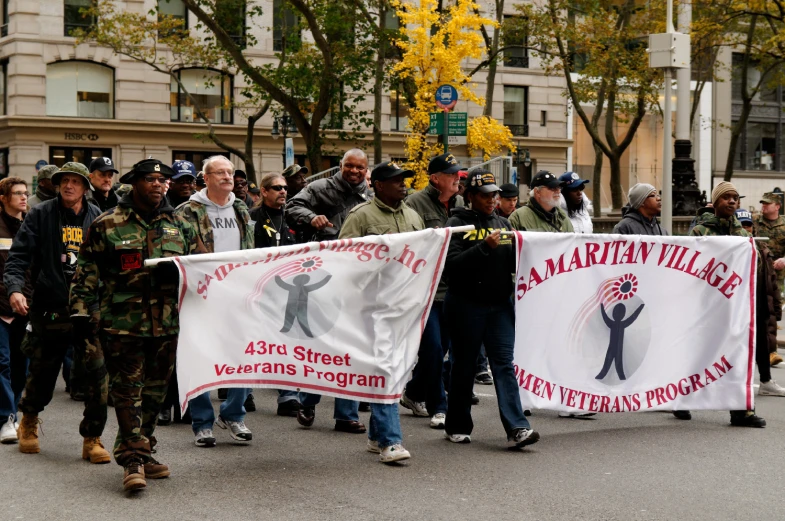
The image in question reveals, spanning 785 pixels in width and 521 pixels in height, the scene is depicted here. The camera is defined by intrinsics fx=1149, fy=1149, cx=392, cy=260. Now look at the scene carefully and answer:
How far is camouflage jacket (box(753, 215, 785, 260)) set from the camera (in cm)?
1369

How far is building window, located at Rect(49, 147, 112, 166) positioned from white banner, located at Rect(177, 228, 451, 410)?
1377 inches

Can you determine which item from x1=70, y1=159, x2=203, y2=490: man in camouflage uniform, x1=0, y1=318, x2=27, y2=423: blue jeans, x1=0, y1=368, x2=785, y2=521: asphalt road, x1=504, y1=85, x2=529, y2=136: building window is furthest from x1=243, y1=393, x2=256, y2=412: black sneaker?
x1=504, y1=85, x2=529, y2=136: building window

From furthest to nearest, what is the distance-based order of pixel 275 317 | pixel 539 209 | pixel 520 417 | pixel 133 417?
pixel 539 209 < pixel 520 417 < pixel 275 317 < pixel 133 417

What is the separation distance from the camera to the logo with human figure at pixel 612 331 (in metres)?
8.77

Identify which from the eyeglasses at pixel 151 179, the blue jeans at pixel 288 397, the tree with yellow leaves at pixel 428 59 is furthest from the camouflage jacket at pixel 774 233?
the tree with yellow leaves at pixel 428 59

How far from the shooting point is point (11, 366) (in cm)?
903

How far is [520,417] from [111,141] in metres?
35.5

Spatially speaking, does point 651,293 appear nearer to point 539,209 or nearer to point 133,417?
point 539,209

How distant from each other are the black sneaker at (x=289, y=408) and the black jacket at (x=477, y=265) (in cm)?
222

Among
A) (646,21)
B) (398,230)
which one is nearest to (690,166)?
(646,21)

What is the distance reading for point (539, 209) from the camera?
1009cm

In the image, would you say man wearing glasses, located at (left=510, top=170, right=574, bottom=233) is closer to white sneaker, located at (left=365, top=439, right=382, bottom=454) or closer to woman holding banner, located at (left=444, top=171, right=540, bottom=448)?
woman holding banner, located at (left=444, top=171, right=540, bottom=448)

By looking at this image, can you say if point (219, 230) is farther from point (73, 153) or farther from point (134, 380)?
point (73, 153)

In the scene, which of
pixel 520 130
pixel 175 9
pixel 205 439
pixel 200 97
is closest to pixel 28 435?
pixel 205 439
